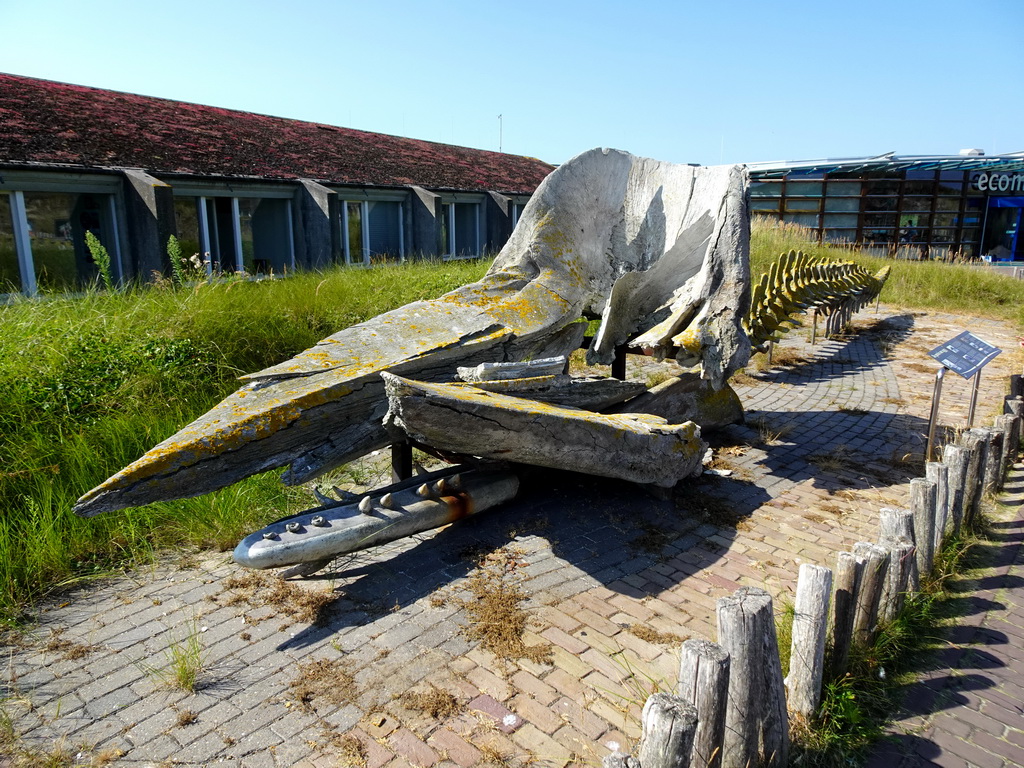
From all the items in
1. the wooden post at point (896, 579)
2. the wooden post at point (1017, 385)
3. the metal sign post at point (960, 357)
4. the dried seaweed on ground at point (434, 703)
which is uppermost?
the metal sign post at point (960, 357)

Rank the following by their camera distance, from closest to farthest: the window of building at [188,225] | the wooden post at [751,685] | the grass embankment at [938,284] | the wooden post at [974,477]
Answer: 1. the wooden post at [751,685]
2. the wooden post at [974,477]
3. the window of building at [188,225]
4. the grass embankment at [938,284]

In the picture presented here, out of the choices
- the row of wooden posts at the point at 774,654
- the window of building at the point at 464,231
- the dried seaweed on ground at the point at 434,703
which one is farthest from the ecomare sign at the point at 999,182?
the dried seaweed on ground at the point at 434,703

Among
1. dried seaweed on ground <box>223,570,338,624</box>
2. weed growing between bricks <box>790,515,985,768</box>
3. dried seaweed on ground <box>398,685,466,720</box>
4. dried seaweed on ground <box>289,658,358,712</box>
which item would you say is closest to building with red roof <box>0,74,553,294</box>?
dried seaweed on ground <box>223,570,338,624</box>

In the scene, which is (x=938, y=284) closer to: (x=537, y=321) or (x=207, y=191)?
(x=537, y=321)

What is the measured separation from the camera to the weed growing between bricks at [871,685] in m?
2.81

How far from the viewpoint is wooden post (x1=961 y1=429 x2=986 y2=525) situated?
4.75 metres

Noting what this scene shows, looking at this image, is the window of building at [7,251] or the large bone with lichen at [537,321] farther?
the window of building at [7,251]

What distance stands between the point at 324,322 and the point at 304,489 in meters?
2.94

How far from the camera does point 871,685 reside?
10.5 ft

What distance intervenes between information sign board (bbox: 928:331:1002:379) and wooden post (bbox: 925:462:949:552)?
1.99 meters

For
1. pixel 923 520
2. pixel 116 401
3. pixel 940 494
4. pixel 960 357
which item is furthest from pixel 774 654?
pixel 116 401

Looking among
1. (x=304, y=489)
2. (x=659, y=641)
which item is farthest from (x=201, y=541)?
(x=659, y=641)

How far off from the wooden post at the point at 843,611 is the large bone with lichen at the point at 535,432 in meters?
1.49

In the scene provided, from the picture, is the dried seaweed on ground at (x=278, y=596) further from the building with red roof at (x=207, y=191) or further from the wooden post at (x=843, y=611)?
the building with red roof at (x=207, y=191)
